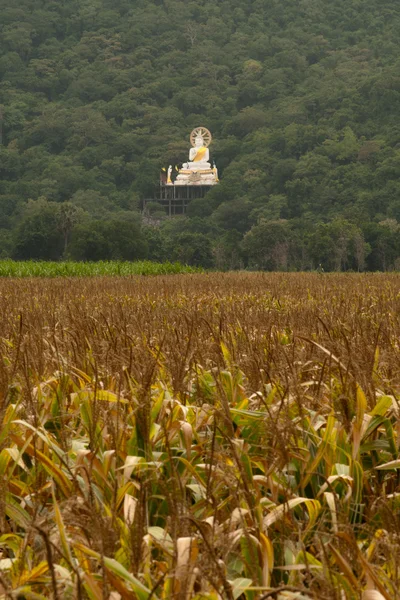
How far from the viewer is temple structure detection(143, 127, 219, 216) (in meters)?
77.8

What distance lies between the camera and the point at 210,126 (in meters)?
89.8

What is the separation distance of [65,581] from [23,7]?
351 feet

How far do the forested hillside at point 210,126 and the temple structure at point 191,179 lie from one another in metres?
1.27

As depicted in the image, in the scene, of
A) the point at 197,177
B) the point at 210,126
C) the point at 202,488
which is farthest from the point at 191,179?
the point at 202,488

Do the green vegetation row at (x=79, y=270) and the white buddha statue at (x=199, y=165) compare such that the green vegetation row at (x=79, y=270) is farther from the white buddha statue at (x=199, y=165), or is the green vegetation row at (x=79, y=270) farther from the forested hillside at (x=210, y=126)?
the white buddha statue at (x=199, y=165)

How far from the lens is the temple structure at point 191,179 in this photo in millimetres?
77750

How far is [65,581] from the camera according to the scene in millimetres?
1566

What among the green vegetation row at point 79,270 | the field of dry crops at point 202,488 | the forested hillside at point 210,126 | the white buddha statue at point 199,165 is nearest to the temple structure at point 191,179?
the white buddha statue at point 199,165

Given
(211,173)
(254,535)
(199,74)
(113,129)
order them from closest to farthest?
(254,535) → (211,173) → (113,129) → (199,74)

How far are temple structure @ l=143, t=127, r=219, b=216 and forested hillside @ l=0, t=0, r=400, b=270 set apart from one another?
1.27 meters

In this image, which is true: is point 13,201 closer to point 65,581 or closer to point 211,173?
point 211,173

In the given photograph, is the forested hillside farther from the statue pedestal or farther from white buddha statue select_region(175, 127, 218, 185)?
white buddha statue select_region(175, 127, 218, 185)

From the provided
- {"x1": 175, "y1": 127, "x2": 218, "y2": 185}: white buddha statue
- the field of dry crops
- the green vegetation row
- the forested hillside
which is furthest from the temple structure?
the field of dry crops

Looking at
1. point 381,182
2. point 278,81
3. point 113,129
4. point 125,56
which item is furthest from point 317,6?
point 381,182
